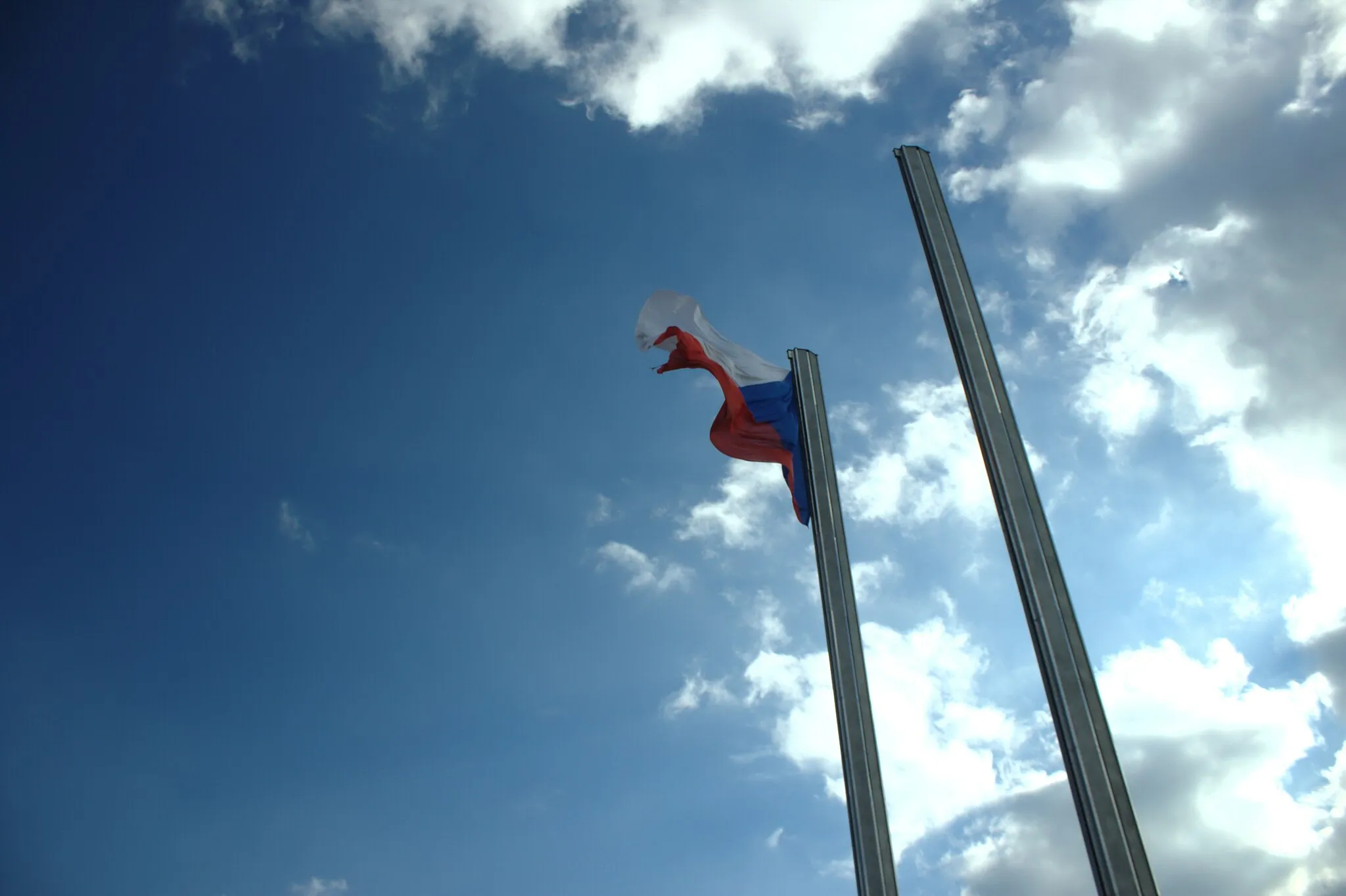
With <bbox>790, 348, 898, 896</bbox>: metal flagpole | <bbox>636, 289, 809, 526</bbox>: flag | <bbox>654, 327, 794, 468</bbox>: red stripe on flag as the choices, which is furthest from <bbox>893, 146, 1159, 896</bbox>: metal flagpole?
<bbox>654, 327, 794, 468</bbox>: red stripe on flag

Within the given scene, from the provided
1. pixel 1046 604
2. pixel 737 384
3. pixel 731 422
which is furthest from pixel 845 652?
pixel 737 384

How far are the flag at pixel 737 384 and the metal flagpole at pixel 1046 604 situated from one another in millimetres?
4334

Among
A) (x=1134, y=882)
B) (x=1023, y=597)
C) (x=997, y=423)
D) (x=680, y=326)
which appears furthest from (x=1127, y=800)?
(x=680, y=326)

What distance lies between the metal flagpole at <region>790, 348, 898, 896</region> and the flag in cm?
76

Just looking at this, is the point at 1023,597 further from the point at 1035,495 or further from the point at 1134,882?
the point at 1134,882

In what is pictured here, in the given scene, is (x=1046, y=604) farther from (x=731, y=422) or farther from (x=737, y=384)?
(x=737, y=384)

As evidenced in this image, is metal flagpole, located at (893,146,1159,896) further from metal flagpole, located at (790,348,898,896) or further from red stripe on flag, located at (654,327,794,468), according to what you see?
red stripe on flag, located at (654,327,794,468)

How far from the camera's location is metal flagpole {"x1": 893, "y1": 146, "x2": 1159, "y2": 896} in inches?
380

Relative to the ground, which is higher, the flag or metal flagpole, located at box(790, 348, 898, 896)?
the flag

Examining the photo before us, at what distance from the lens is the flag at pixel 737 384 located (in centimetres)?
1838

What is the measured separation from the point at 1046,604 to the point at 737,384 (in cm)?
893

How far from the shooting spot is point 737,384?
18812mm

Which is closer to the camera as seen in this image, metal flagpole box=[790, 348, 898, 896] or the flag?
metal flagpole box=[790, 348, 898, 896]

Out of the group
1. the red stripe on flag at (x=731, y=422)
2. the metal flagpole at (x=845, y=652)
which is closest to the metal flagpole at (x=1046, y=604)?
the metal flagpole at (x=845, y=652)
